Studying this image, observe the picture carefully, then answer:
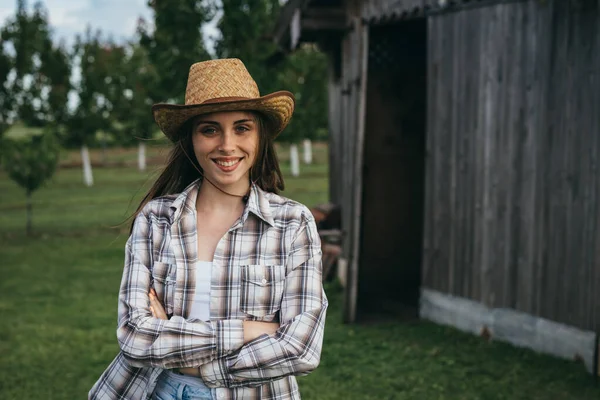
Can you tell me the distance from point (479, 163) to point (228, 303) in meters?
5.71

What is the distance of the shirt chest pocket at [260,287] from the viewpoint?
269cm

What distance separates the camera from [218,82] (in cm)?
273

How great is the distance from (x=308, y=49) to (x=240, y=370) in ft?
111

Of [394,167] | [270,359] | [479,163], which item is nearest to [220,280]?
[270,359]

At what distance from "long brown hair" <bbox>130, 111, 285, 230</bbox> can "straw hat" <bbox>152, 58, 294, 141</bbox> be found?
0.09 m

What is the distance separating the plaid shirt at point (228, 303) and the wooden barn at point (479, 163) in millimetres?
4627

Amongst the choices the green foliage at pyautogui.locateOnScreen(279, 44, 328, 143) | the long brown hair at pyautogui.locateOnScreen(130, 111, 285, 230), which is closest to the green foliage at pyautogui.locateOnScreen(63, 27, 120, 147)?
the green foliage at pyautogui.locateOnScreen(279, 44, 328, 143)

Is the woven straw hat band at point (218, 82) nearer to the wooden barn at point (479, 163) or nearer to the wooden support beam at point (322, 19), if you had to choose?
the wooden barn at point (479, 163)

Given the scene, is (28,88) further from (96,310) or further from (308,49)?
(96,310)

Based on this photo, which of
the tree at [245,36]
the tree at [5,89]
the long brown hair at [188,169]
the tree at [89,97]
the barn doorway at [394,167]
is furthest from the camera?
the tree at [89,97]

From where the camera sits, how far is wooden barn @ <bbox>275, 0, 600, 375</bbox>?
6.83m

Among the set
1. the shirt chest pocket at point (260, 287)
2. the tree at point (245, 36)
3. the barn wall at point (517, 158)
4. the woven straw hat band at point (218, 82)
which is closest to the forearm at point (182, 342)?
the shirt chest pocket at point (260, 287)

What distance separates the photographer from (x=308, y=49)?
3572 cm

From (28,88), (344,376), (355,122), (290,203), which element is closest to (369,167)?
(355,122)
